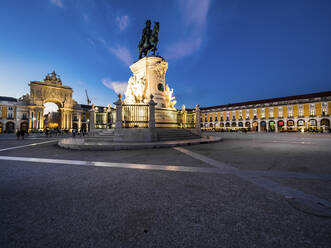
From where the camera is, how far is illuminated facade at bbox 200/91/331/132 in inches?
1598

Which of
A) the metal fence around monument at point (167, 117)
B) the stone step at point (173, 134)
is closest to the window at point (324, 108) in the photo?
the stone step at point (173, 134)

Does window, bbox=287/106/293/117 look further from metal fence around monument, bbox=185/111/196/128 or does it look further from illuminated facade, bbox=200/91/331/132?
metal fence around monument, bbox=185/111/196/128

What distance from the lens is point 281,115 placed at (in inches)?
1849

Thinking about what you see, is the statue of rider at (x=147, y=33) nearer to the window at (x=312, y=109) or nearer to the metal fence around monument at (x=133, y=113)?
the metal fence around monument at (x=133, y=113)

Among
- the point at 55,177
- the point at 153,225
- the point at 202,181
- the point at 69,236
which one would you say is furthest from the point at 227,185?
the point at 55,177

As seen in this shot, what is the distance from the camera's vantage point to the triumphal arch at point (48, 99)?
4728 centimetres

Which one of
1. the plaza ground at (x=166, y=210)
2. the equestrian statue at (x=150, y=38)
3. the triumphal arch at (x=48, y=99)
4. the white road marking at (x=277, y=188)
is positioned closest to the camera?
the plaza ground at (x=166, y=210)

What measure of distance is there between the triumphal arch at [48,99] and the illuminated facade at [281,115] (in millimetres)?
57842

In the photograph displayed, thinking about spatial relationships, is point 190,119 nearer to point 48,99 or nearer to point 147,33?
point 147,33

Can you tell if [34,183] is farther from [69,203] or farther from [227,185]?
[227,185]

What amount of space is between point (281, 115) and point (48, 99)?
78.2 m

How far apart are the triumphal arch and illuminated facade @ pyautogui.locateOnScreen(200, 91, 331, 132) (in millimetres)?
57842

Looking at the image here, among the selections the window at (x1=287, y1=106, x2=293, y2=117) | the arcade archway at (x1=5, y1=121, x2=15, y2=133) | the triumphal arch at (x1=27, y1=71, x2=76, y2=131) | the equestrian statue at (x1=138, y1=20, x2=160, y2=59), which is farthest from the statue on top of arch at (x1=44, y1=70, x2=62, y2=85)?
the window at (x1=287, y1=106, x2=293, y2=117)

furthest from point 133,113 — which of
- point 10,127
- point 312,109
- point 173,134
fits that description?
point 10,127
